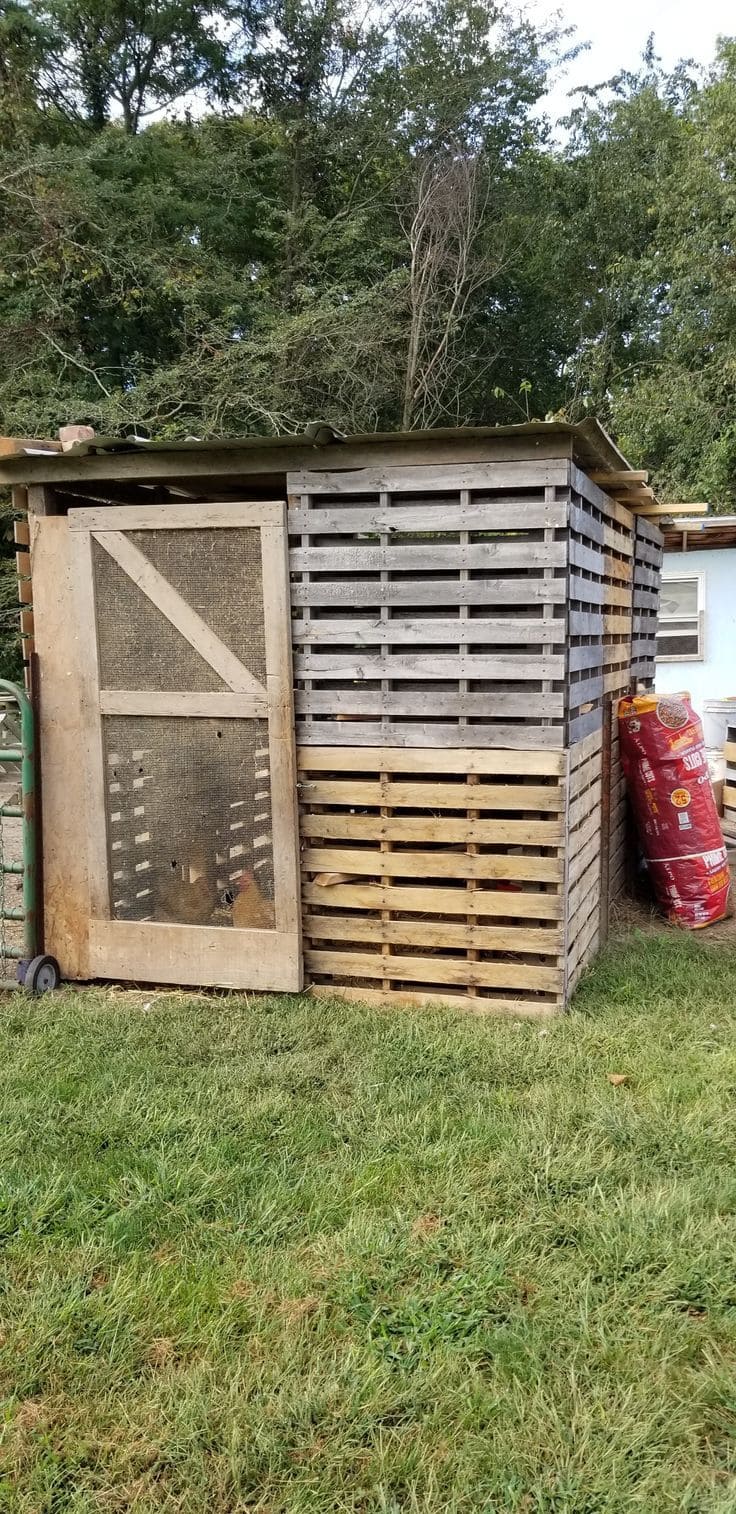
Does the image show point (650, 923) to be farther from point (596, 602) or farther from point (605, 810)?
point (596, 602)

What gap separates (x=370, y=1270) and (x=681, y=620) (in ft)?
37.8

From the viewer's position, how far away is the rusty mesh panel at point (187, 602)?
4914 mm

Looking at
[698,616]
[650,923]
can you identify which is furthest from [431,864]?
[698,616]

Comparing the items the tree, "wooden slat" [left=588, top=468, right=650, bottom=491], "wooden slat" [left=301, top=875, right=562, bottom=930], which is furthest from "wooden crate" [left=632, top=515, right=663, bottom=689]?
the tree

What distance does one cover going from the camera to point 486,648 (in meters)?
4.79

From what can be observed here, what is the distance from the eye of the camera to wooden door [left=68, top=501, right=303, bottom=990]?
16.2ft

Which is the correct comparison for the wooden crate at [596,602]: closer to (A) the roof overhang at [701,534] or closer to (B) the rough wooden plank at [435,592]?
(B) the rough wooden plank at [435,592]

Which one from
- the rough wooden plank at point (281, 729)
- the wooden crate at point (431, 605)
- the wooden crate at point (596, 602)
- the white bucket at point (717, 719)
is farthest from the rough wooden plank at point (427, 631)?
the white bucket at point (717, 719)

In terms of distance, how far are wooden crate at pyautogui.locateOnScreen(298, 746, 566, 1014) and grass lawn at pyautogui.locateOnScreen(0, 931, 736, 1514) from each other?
399mm

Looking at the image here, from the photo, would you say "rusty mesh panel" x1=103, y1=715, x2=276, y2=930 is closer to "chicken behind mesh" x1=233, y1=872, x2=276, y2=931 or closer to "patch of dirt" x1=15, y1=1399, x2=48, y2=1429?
"chicken behind mesh" x1=233, y1=872, x2=276, y2=931

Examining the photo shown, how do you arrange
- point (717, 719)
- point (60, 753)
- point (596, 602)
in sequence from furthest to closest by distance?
point (717, 719) → point (596, 602) → point (60, 753)

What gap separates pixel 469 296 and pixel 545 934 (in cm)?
1846

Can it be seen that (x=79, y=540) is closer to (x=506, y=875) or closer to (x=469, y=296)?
(x=506, y=875)

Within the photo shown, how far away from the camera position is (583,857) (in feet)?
17.3
